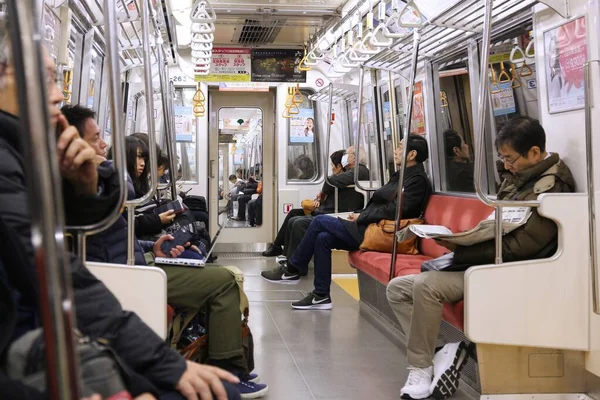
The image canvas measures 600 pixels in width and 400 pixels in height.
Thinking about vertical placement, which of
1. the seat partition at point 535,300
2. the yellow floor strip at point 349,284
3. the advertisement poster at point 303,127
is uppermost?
the advertisement poster at point 303,127

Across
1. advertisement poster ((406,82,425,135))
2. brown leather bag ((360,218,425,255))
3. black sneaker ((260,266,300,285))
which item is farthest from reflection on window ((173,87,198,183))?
brown leather bag ((360,218,425,255))

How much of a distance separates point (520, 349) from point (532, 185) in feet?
2.77

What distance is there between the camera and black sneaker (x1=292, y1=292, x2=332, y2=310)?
6.08 metres

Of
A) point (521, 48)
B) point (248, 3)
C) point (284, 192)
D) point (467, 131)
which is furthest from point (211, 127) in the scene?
point (521, 48)

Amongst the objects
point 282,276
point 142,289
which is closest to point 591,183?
point 142,289

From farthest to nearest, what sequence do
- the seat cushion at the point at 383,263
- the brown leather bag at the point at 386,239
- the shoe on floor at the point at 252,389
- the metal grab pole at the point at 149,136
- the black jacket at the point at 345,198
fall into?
the black jacket at the point at 345,198, the brown leather bag at the point at 386,239, the seat cushion at the point at 383,263, the shoe on floor at the point at 252,389, the metal grab pole at the point at 149,136

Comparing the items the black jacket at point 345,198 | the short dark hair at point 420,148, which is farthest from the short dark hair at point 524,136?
the black jacket at point 345,198

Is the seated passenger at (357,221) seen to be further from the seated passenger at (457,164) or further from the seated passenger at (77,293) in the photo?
the seated passenger at (77,293)

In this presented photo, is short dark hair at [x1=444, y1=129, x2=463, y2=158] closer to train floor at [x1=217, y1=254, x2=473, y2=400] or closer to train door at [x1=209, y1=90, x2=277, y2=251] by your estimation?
train floor at [x1=217, y1=254, x2=473, y2=400]

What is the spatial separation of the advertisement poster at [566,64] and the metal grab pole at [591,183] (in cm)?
29

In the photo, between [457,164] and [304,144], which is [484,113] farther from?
[304,144]

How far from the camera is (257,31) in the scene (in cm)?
908

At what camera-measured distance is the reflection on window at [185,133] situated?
9.81m

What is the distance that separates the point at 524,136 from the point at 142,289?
210 cm
